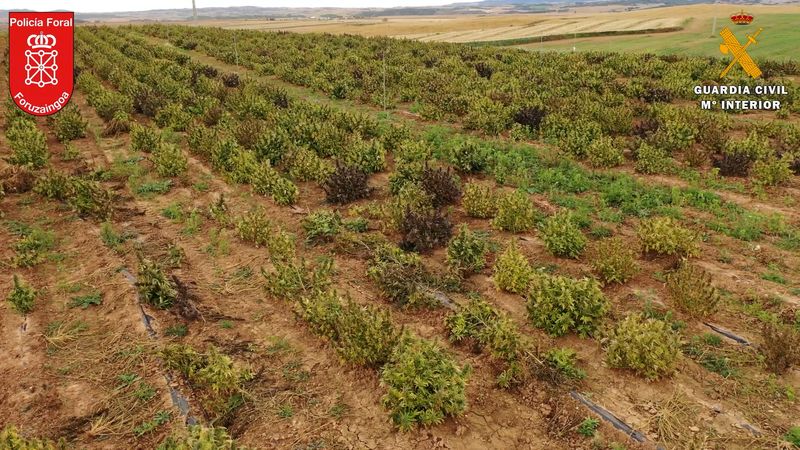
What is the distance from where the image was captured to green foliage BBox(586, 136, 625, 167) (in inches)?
530

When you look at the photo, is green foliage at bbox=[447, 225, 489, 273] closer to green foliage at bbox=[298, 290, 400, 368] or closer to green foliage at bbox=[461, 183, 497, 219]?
green foliage at bbox=[461, 183, 497, 219]

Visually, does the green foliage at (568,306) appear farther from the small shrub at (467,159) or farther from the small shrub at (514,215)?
the small shrub at (467,159)

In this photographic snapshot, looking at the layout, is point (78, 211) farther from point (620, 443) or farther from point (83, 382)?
point (620, 443)

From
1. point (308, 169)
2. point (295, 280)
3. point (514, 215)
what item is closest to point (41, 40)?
point (308, 169)

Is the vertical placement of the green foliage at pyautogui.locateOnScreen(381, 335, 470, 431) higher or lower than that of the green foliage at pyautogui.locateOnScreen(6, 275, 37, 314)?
lower

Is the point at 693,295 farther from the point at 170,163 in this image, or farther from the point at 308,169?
the point at 170,163

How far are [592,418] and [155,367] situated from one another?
5.35 m

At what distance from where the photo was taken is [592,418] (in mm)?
5766

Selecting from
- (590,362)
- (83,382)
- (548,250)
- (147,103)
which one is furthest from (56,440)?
(147,103)

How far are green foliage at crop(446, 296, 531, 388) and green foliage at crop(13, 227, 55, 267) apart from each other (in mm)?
7501

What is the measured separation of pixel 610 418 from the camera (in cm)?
576

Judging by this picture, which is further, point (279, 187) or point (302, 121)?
point (302, 121)

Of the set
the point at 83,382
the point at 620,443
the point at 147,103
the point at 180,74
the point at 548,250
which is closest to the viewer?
the point at 620,443

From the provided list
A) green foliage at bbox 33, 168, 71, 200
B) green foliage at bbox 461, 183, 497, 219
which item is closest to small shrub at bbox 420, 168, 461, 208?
green foliage at bbox 461, 183, 497, 219
